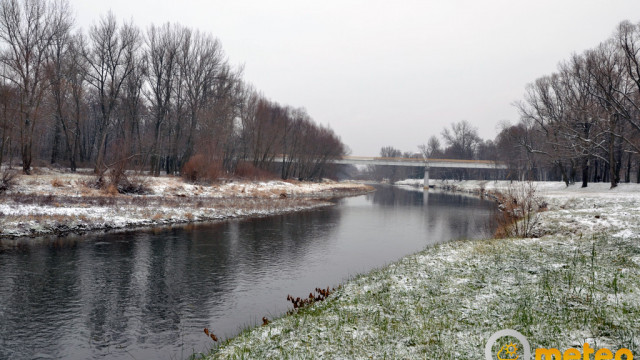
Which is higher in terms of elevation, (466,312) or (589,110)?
(589,110)

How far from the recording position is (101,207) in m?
21.7

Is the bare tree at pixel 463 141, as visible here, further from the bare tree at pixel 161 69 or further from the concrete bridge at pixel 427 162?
the bare tree at pixel 161 69

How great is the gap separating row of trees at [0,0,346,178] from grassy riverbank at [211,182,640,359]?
27.4 metres

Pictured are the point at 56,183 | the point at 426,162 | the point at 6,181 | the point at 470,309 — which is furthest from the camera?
the point at 426,162

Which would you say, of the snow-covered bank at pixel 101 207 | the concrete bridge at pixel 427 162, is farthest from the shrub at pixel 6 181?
the concrete bridge at pixel 427 162

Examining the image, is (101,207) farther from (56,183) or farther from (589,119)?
(589,119)

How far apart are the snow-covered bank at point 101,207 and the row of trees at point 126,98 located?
3858 millimetres

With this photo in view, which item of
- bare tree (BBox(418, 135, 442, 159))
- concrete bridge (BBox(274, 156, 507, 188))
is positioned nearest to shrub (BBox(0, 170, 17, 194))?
concrete bridge (BBox(274, 156, 507, 188))

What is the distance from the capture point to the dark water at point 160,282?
7418 millimetres

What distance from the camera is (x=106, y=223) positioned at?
19.6m

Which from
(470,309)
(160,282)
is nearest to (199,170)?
(160,282)

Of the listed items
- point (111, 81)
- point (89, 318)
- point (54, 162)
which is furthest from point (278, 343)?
point (54, 162)

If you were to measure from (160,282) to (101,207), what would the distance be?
13.5 m

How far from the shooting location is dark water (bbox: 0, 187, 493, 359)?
24.3 ft
